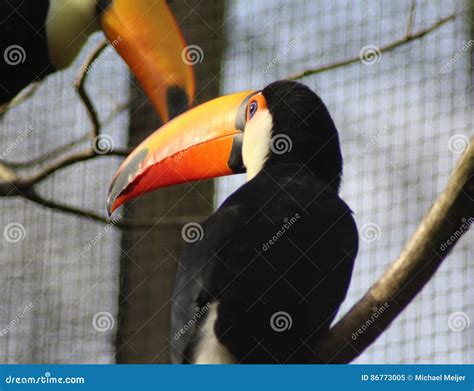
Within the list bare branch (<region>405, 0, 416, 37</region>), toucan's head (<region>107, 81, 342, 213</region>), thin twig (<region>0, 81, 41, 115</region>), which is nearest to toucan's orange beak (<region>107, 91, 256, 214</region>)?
toucan's head (<region>107, 81, 342, 213</region>)

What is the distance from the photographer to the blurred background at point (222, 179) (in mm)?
2721

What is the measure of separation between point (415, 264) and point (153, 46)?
113 cm

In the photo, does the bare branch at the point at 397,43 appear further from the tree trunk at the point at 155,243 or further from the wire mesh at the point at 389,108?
the tree trunk at the point at 155,243

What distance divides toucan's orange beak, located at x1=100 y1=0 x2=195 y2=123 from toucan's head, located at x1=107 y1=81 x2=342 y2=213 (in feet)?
0.38

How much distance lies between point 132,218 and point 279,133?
520mm

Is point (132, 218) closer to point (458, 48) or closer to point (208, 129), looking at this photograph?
point (208, 129)

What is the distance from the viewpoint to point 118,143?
2.85m

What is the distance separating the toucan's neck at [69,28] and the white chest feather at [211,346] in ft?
3.07

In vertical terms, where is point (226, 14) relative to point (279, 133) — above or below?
above

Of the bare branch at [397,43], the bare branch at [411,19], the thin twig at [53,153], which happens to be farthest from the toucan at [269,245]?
the bare branch at [411,19]

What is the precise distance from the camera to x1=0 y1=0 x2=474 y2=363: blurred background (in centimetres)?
272
